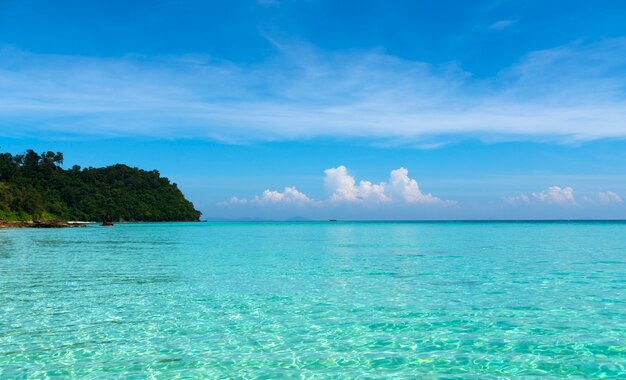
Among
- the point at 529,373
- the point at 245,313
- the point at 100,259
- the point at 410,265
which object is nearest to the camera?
the point at 529,373

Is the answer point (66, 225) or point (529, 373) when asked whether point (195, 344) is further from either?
point (66, 225)

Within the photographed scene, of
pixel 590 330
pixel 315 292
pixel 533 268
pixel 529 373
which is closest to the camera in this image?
pixel 529 373

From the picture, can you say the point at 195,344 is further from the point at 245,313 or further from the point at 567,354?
the point at 567,354

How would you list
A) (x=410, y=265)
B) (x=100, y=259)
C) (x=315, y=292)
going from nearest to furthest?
(x=315, y=292) < (x=410, y=265) < (x=100, y=259)

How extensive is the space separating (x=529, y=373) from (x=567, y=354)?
1954 mm

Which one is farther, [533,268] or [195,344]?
[533,268]

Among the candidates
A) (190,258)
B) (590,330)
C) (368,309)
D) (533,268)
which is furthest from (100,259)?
(590,330)

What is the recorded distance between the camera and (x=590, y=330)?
13.9 m

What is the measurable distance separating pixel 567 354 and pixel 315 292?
1079cm

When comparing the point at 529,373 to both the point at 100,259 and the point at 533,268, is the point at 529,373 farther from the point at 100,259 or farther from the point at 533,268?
the point at 100,259

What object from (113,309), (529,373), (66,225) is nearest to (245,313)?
(113,309)

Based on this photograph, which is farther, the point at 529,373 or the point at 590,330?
the point at 590,330

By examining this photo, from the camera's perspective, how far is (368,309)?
16844mm

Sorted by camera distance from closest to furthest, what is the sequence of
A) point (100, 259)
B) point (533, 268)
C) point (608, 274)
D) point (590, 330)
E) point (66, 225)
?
point (590, 330), point (608, 274), point (533, 268), point (100, 259), point (66, 225)
